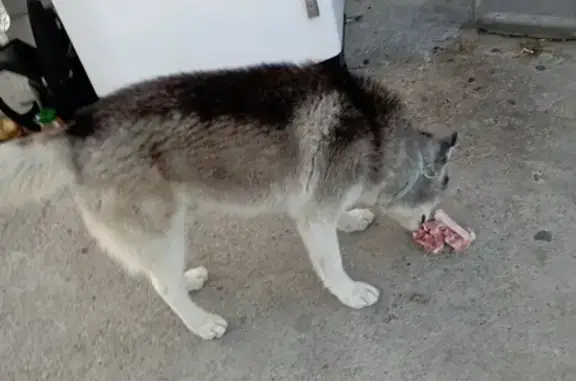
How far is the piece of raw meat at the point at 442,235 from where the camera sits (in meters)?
2.19

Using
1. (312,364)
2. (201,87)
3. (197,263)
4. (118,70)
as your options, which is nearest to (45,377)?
(197,263)

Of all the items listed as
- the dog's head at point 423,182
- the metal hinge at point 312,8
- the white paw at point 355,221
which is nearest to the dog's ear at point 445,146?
the dog's head at point 423,182

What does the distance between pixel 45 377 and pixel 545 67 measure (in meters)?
1.93

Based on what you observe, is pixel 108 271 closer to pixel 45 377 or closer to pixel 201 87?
pixel 45 377

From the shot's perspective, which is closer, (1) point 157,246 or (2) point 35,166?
(2) point 35,166

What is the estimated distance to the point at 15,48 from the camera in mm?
2756

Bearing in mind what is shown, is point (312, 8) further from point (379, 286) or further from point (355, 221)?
point (379, 286)

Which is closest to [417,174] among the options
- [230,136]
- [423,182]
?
[423,182]

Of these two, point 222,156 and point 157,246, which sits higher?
point 222,156

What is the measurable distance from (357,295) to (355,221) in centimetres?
29

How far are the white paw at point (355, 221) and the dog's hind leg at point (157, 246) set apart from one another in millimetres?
484

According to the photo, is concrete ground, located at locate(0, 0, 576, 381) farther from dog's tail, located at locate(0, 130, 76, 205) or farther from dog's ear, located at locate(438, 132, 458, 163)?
dog's tail, located at locate(0, 130, 76, 205)

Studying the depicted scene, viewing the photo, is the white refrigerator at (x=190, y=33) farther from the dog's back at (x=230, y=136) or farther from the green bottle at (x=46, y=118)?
the dog's back at (x=230, y=136)

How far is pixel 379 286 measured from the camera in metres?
2.15
